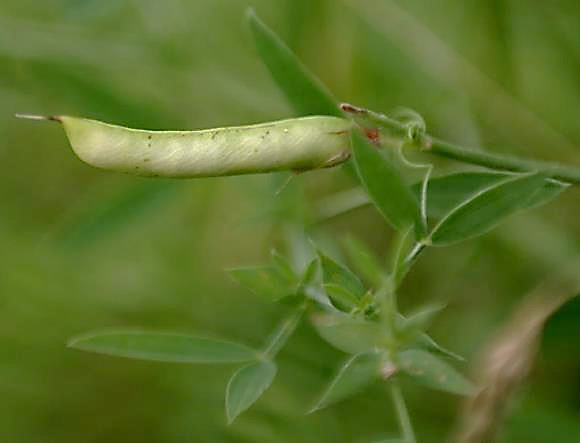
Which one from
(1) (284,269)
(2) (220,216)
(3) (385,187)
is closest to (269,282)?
(1) (284,269)

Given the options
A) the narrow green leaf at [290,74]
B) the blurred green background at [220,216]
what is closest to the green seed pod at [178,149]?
the narrow green leaf at [290,74]

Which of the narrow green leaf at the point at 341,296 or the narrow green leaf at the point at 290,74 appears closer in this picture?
the narrow green leaf at the point at 341,296

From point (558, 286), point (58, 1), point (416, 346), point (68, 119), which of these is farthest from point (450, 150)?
point (58, 1)

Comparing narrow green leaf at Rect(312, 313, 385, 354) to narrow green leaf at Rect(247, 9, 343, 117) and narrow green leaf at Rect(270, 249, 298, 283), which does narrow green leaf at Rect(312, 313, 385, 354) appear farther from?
narrow green leaf at Rect(247, 9, 343, 117)

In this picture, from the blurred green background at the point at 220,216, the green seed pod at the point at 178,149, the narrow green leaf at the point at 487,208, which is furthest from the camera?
the blurred green background at the point at 220,216

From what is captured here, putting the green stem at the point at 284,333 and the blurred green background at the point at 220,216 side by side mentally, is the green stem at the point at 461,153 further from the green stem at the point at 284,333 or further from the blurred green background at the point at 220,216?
the blurred green background at the point at 220,216

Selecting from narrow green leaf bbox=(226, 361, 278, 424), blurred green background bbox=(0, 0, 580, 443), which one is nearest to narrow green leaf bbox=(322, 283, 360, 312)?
narrow green leaf bbox=(226, 361, 278, 424)

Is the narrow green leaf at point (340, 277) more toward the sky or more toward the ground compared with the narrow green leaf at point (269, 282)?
more toward the sky
